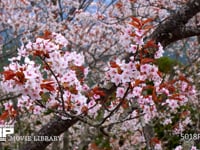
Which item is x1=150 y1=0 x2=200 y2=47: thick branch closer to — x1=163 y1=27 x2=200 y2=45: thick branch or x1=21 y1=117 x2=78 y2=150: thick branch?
x1=163 y1=27 x2=200 y2=45: thick branch

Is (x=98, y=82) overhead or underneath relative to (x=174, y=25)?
underneath

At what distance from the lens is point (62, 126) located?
2.45 m

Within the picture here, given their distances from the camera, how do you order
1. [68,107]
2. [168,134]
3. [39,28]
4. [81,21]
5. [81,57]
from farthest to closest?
1. [81,21]
2. [39,28]
3. [168,134]
4. [68,107]
5. [81,57]

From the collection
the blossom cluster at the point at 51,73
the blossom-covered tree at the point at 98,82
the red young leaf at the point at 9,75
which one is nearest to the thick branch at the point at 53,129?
the blossom-covered tree at the point at 98,82

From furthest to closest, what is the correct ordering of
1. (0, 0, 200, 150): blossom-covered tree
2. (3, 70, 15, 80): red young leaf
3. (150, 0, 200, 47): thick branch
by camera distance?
(150, 0, 200, 47): thick branch → (0, 0, 200, 150): blossom-covered tree → (3, 70, 15, 80): red young leaf

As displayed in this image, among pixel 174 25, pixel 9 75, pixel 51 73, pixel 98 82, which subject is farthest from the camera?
pixel 98 82

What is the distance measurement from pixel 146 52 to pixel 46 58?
532 millimetres

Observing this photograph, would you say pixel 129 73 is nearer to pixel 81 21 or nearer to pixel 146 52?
pixel 146 52

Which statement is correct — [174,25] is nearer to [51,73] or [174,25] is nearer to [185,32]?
[185,32]

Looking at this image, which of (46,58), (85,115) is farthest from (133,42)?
(85,115)

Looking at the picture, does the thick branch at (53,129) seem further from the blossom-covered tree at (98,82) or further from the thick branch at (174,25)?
the thick branch at (174,25)

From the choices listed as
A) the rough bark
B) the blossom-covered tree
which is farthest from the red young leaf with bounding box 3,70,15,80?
the rough bark

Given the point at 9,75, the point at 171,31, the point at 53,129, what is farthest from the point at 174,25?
the point at 9,75

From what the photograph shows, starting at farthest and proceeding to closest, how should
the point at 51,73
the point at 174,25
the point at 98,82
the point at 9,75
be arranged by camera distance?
the point at 98,82, the point at 174,25, the point at 51,73, the point at 9,75
